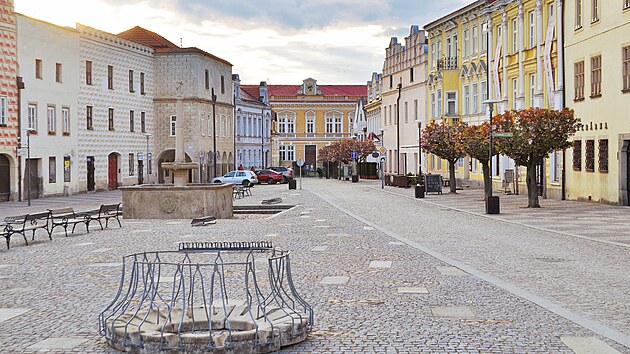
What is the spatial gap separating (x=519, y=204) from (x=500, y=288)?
24.9m

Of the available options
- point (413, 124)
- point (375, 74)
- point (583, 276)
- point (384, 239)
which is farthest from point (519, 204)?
point (375, 74)

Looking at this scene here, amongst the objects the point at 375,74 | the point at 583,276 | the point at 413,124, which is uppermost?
the point at 375,74

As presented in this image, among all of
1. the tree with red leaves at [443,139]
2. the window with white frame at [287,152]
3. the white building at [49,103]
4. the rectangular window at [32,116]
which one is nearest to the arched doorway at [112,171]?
the white building at [49,103]

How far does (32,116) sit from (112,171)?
1388 centimetres

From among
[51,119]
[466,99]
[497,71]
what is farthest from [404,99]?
[51,119]

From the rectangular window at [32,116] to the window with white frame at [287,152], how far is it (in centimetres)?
8797

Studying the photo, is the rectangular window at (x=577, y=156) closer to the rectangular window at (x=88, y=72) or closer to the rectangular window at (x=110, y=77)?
the rectangular window at (x=88, y=72)

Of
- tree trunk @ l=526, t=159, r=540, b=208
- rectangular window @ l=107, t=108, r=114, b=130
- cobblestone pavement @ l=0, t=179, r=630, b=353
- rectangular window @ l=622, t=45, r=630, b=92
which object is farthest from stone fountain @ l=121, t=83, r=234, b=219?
rectangular window @ l=107, t=108, r=114, b=130

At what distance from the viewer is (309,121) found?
13475cm

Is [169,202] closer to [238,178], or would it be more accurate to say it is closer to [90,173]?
[90,173]

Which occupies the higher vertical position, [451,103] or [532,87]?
[451,103]

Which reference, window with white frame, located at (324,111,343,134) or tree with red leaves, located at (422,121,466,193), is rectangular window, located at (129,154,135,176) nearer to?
tree with red leaves, located at (422,121,466,193)

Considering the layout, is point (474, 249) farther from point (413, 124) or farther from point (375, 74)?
point (375, 74)

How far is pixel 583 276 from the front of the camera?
48.7ft
